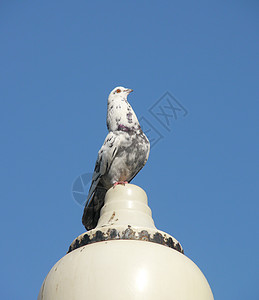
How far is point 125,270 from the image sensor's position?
3889 mm

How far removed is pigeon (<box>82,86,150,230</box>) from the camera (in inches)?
246

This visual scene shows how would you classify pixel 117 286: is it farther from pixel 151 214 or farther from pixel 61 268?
pixel 151 214

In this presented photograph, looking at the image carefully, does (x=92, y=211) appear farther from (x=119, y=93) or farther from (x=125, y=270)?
(x=125, y=270)

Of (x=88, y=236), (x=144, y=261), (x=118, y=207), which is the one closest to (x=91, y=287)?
(x=144, y=261)

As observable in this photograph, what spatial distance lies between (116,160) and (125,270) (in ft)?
8.47

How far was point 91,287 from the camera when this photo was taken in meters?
3.82

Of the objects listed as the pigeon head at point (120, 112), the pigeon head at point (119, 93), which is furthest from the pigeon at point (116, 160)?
the pigeon head at point (119, 93)

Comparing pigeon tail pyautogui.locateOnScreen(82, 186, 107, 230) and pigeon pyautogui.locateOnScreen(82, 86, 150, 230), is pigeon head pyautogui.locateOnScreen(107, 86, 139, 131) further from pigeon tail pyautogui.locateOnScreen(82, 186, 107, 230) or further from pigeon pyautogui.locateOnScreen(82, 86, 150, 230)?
pigeon tail pyautogui.locateOnScreen(82, 186, 107, 230)

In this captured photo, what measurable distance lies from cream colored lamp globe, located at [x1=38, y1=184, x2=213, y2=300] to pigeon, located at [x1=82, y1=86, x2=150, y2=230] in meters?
1.56

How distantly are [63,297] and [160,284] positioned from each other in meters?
0.86

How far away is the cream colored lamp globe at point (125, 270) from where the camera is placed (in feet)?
12.5

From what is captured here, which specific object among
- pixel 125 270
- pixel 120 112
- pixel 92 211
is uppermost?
pixel 120 112

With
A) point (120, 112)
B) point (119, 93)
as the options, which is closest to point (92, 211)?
point (120, 112)

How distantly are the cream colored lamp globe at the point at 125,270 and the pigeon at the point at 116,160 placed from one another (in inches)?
61.6
